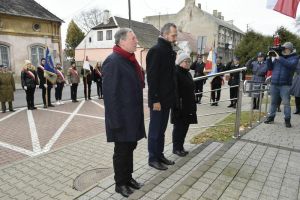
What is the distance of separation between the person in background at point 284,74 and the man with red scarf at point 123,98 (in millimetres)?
4245

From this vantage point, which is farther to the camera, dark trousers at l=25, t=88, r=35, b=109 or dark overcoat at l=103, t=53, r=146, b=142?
dark trousers at l=25, t=88, r=35, b=109

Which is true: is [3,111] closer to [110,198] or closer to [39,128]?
[39,128]

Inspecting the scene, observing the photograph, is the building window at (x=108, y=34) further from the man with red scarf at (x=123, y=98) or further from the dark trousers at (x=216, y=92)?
the man with red scarf at (x=123, y=98)

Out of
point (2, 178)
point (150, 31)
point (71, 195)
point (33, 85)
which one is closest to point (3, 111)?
point (33, 85)

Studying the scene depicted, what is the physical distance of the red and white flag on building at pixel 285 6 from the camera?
5984 millimetres

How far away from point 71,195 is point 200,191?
1768mm

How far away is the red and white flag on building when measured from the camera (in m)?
5.98

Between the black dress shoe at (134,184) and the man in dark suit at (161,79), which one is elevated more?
the man in dark suit at (161,79)

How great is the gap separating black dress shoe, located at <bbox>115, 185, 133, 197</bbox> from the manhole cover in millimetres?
706

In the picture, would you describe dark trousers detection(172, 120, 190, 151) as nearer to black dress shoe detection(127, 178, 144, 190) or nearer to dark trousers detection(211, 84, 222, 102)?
Result: black dress shoe detection(127, 178, 144, 190)

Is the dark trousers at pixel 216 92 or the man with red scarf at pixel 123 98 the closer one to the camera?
the man with red scarf at pixel 123 98

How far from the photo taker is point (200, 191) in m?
3.33

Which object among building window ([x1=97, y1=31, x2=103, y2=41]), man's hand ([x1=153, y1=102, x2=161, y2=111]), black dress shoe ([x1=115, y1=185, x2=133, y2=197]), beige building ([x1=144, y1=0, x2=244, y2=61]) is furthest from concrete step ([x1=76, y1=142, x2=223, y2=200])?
beige building ([x1=144, y1=0, x2=244, y2=61])

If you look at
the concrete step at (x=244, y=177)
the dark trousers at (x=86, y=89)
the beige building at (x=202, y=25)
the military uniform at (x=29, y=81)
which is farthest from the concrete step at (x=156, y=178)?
the beige building at (x=202, y=25)
